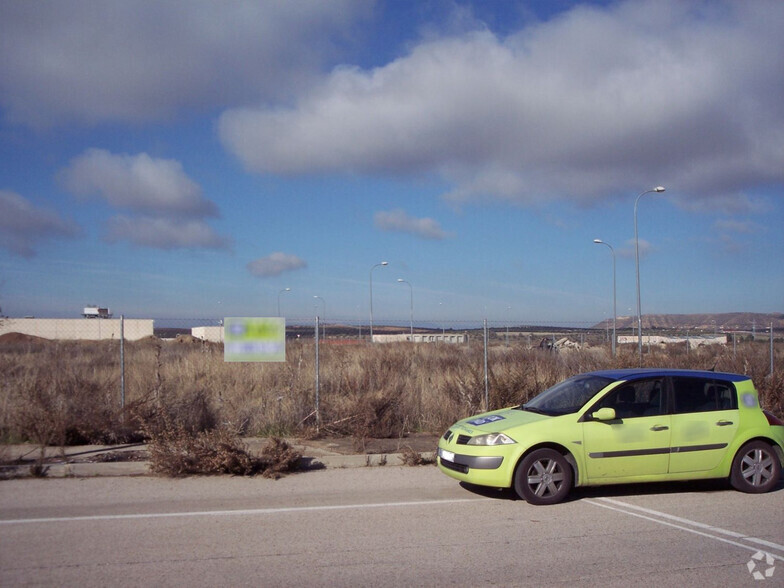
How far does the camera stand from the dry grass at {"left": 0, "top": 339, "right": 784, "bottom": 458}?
11.3m

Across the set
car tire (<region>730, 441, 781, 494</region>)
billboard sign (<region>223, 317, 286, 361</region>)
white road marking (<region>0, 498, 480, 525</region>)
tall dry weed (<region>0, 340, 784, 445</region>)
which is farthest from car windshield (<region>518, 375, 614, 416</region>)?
billboard sign (<region>223, 317, 286, 361</region>)

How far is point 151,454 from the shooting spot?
9742 mm

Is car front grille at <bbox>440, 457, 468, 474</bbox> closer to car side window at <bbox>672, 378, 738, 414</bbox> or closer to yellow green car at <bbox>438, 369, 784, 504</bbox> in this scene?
yellow green car at <bbox>438, 369, 784, 504</bbox>

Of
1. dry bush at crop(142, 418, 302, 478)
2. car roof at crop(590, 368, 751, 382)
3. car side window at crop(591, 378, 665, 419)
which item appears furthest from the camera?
dry bush at crop(142, 418, 302, 478)

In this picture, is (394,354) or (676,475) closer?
(676,475)

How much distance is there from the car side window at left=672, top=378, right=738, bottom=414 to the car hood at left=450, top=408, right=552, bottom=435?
1.79m

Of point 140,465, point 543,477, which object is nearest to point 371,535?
point 543,477

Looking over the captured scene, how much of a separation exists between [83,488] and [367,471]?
386 centimetres

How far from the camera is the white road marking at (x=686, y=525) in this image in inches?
255

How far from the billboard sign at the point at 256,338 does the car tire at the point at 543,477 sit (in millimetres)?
6493

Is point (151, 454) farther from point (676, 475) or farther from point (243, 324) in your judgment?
point (676, 475)

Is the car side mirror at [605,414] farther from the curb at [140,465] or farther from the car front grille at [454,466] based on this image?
the curb at [140,465]

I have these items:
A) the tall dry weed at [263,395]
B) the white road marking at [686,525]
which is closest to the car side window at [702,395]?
the white road marking at [686,525]

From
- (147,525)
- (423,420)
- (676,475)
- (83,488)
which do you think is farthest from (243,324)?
(676,475)
